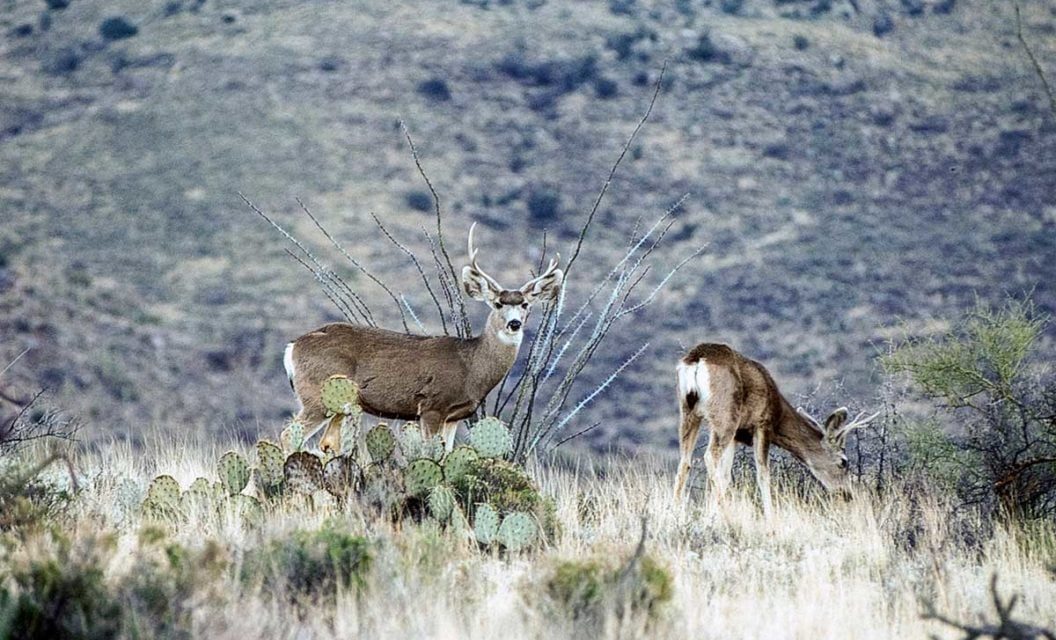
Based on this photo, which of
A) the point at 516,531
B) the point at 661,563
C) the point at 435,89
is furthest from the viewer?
the point at 435,89

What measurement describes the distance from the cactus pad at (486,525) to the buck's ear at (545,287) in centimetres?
274

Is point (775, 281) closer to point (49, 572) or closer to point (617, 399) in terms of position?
point (617, 399)

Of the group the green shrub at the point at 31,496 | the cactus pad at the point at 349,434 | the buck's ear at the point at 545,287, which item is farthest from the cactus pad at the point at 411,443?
the green shrub at the point at 31,496

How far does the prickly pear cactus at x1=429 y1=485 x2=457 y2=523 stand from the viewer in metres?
8.84

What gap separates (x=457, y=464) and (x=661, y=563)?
1.83 m

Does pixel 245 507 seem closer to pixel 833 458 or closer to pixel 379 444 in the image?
pixel 379 444

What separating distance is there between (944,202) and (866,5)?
14.0m

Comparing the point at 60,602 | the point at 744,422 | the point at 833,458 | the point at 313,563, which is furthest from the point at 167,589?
the point at 833,458

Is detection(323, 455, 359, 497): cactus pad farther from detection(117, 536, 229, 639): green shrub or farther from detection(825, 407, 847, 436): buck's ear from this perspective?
detection(825, 407, 847, 436): buck's ear

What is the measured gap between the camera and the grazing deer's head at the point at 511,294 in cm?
1109

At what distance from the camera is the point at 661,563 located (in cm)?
777

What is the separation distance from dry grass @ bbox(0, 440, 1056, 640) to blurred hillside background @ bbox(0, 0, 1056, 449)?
2577cm

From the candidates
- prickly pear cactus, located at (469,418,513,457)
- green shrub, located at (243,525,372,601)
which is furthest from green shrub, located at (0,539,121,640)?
prickly pear cactus, located at (469,418,513,457)

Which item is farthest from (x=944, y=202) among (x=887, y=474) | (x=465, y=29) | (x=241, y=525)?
(x=241, y=525)
